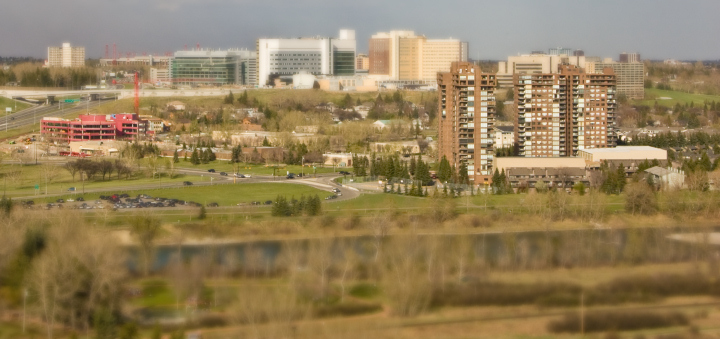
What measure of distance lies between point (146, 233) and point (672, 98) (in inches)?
1109

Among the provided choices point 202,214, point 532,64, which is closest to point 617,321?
point 202,214

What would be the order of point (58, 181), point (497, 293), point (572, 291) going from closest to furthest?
point (497, 293), point (572, 291), point (58, 181)

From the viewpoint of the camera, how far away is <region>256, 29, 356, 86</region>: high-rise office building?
4059cm

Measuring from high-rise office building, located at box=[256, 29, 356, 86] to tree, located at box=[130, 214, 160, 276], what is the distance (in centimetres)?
2725

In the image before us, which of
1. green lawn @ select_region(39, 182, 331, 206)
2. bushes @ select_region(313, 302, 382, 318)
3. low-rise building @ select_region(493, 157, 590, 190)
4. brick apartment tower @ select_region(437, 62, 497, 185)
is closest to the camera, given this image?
bushes @ select_region(313, 302, 382, 318)

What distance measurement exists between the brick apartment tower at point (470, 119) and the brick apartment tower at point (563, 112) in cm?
186

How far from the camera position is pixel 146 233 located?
12094 mm

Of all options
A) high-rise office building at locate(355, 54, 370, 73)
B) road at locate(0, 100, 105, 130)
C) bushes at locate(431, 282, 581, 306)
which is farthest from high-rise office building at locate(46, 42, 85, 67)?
bushes at locate(431, 282, 581, 306)

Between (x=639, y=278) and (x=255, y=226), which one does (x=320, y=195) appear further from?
(x=639, y=278)

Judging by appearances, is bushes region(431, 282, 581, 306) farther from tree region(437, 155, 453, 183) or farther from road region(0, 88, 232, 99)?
road region(0, 88, 232, 99)

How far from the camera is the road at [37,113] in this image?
27.7m

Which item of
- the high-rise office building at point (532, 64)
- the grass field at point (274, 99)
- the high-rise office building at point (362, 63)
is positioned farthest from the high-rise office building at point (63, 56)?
the high-rise office building at point (532, 64)

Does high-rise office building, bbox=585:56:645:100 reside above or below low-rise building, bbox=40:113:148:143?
above

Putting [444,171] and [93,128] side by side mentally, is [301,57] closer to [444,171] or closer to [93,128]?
[93,128]
